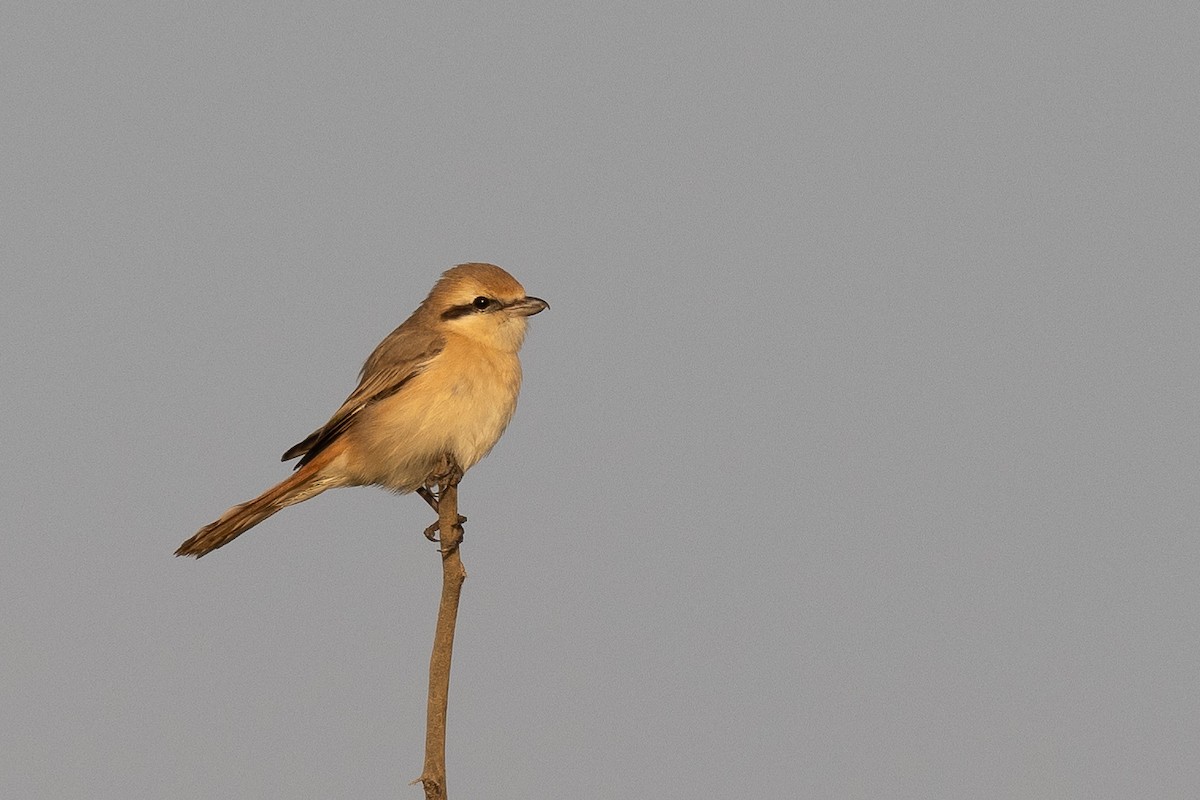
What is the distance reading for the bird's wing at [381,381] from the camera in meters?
9.56

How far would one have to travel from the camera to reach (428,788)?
297 inches

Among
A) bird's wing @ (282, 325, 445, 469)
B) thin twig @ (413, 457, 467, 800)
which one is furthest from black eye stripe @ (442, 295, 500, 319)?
thin twig @ (413, 457, 467, 800)

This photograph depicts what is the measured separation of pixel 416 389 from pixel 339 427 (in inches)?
26.6

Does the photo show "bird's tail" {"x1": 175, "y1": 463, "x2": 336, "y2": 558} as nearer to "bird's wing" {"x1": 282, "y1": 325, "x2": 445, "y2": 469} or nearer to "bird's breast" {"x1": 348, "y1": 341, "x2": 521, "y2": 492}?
"bird's wing" {"x1": 282, "y1": 325, "x2": 445, "y2": 469}

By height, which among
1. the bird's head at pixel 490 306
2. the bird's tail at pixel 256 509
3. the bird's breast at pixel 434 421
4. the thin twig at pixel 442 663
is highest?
the bird's head at pixel 490 306

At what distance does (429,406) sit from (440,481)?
571 mm

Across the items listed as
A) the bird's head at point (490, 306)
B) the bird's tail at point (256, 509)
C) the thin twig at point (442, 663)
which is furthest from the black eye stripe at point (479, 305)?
the thin twig at point (442, 663)

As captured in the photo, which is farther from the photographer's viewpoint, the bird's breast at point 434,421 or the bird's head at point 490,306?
the bird's head at point 490,306

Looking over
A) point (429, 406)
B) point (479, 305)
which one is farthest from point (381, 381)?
point (479, 305)

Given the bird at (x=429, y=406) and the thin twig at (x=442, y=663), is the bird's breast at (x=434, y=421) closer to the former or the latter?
the bird at (x=429, y=406)

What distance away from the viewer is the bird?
30.7ft

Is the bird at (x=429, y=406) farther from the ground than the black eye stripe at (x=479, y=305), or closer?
closer

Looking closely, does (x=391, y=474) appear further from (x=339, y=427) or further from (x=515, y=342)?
(x=515, y=342)

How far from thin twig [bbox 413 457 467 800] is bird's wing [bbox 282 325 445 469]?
65.1 inches
